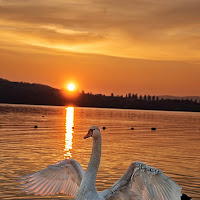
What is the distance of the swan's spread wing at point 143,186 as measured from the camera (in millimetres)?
8758

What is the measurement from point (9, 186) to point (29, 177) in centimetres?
1042

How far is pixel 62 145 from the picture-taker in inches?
1743

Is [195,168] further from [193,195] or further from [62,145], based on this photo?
[62,145]

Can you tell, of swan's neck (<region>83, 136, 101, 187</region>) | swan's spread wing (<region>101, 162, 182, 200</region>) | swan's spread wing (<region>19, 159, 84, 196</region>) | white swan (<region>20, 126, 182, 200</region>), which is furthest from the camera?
swan's spread wing (<region>19, 159, 84, 196</region>)

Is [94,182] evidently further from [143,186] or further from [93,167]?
[143,186]

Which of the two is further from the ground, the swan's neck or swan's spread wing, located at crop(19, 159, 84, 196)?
the swan's neck

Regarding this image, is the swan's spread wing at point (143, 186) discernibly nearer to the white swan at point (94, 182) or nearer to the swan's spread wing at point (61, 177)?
the white swan at point (94, 182)

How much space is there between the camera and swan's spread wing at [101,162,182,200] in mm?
8758

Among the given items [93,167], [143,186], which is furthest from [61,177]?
[143,186]

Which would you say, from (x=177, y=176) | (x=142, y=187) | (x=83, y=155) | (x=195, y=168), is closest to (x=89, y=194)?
(x=142, y=187)

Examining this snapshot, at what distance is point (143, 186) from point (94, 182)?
1.27 m

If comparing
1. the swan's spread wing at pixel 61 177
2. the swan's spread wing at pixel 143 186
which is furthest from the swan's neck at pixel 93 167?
the swan's spread wing at pixel 61 177

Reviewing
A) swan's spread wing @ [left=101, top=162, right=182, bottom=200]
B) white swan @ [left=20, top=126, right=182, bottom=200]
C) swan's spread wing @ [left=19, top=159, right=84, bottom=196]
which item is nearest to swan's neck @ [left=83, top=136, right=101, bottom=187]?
white swan @ [left=20, top=126, right=182, bottom=200]

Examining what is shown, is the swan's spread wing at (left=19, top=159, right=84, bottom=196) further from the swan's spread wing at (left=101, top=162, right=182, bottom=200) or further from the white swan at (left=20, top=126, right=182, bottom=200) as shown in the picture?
the swan's spread wing at (left=101, top=162, right=182, bottom=200)
